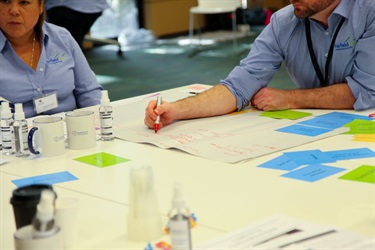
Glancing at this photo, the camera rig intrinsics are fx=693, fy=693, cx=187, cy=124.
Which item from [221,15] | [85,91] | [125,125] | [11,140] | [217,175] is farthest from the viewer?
[221,15]

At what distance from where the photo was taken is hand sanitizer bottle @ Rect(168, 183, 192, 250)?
136cm

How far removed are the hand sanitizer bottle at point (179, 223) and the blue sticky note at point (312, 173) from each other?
0.63 metres

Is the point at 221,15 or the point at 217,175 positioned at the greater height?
the point at 217,175

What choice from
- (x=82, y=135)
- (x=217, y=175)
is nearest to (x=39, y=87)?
(x=82, y=135)

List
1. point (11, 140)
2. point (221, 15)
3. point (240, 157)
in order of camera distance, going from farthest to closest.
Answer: point (221, 15), point (11, 140), point (240, 157)

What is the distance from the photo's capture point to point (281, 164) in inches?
80.7

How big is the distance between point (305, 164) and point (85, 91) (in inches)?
60.1

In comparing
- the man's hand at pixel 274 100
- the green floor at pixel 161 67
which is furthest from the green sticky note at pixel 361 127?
the green floor at pixel 161 67

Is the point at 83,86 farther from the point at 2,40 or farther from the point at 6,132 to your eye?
the point at 6,132

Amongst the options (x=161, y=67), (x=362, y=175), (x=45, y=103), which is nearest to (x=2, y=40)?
(x=45, y=103)

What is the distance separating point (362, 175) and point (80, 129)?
95cm

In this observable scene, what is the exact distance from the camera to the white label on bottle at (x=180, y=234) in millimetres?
1356

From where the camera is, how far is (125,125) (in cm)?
264

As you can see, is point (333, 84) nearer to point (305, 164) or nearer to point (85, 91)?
point (305, 164)
